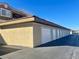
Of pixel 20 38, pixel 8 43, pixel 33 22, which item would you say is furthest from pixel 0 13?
pixel 33 22

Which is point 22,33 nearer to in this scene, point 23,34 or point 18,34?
point 23,34

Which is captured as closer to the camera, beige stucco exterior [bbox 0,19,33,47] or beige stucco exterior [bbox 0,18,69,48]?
beige stucco exterior [bbox 0,18,69,48]

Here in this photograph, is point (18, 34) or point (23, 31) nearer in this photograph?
point (23, 31)

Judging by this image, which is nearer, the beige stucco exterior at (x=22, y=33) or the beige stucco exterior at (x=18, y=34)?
the beige stucco exterior at (x=22, y=33)

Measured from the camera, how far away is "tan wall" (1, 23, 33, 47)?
10.8 metres

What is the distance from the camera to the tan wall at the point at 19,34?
10816 millimetres

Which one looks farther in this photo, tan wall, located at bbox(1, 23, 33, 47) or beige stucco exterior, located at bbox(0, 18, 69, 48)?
tan wall, located at bbox(1, 23, 33, 47)

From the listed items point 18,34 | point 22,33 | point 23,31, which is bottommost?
point 18,34

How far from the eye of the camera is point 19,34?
39.1 ft

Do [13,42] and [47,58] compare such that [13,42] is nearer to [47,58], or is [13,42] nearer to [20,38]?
[20,38]

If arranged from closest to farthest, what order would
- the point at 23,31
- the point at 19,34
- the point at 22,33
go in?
the point at 23,31 → the point at 22,33 → the point at 19,34

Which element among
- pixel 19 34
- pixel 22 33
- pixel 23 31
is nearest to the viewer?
pixel 23 31

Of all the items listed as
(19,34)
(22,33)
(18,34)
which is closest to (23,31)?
(22,33)

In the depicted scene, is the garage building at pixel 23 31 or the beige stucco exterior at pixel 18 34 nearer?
the garage building at pixel 23 31
